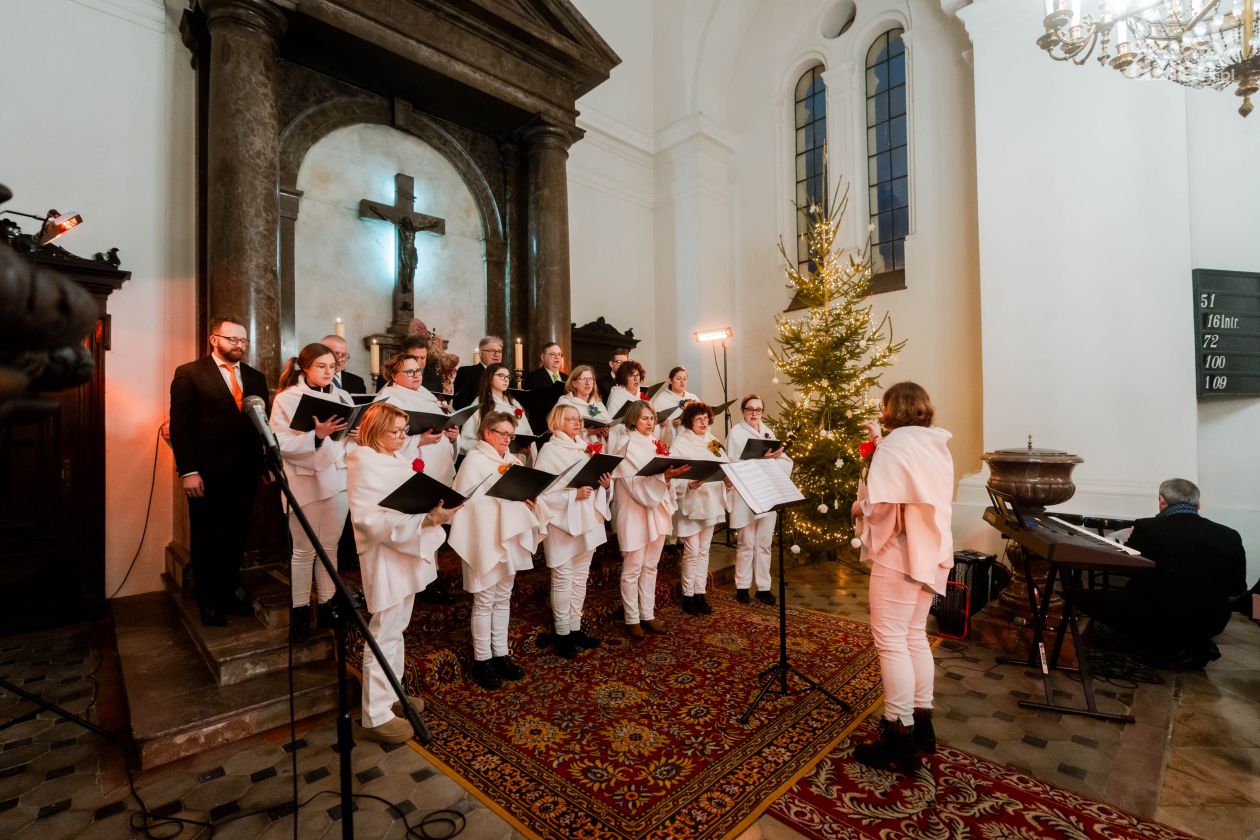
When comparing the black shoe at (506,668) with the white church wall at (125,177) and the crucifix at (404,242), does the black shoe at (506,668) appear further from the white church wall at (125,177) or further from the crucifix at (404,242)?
the crucifix at (404,242)

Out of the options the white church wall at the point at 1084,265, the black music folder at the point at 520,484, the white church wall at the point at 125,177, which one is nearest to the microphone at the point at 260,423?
the black music folder at the point at 520,484

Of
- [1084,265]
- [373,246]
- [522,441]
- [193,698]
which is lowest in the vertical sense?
[193,698]

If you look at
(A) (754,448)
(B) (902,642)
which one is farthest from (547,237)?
(B) (902,642)

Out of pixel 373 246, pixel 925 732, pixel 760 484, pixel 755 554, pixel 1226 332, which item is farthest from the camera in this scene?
pixel 373 246

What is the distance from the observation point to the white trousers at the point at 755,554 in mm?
5605

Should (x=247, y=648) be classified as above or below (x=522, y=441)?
below

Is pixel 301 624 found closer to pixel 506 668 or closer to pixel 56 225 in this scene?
pixel 506 668

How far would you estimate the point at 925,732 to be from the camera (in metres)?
3.05

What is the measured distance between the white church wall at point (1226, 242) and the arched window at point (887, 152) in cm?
311

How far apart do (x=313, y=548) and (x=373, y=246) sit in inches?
180

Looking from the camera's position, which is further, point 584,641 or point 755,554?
point 755,554

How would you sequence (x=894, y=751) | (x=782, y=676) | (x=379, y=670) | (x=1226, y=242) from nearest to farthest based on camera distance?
(x=894, y=751) < (x=379, y=670) < (x=782, y=676) < (x=1226, y=242)

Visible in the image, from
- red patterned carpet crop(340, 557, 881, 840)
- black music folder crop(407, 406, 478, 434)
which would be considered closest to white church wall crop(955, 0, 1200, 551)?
red patterned carpet crop(340, 557, 881, 840)

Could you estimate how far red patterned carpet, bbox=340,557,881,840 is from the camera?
266 centimetres
